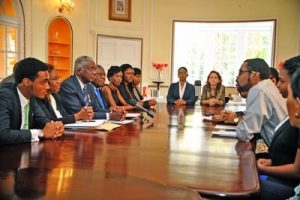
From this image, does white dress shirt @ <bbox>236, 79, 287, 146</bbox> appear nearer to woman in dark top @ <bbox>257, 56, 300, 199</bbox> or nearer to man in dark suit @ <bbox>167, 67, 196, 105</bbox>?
woman in dark top @ <bbox>257, 56, 300, 199</bbox>

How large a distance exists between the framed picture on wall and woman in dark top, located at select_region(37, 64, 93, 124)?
→ 524 centimetres

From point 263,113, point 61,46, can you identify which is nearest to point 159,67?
point 61,46

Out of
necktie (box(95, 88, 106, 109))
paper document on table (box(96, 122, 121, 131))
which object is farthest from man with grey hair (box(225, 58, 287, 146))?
necktie (box(95, 88, 106, 109))

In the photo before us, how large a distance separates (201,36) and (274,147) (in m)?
6.86

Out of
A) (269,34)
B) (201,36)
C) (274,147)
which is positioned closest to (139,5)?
(201,36)

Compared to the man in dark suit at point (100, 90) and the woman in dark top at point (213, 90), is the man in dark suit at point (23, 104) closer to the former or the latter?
the man in dark suit at point (100, 90)

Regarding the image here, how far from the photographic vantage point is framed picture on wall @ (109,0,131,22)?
8.00 metres

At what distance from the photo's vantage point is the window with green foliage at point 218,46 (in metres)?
8.34

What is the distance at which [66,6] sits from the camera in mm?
7086

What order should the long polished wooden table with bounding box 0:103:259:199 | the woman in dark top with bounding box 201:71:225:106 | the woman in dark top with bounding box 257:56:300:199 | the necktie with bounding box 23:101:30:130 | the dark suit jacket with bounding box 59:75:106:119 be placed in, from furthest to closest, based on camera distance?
1. the woman in dark top with bounding box 201:71:225:106
2. the dark suit jacket with bounding box 59:75:106:119
3. the necktie with bounding box 23:101:30:130
4. the woman in dark top with bounding box 257:56:300:199
5. the long polished wooden table with bounding box 0:103:259:199

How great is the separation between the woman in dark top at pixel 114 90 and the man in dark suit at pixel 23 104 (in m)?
2.06

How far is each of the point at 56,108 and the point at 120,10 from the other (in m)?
5.48

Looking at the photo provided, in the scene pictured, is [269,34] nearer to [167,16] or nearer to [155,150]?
[167,16]

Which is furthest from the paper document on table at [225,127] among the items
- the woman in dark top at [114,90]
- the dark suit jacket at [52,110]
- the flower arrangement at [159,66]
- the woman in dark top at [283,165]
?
the flower arrangement at [159,66]
